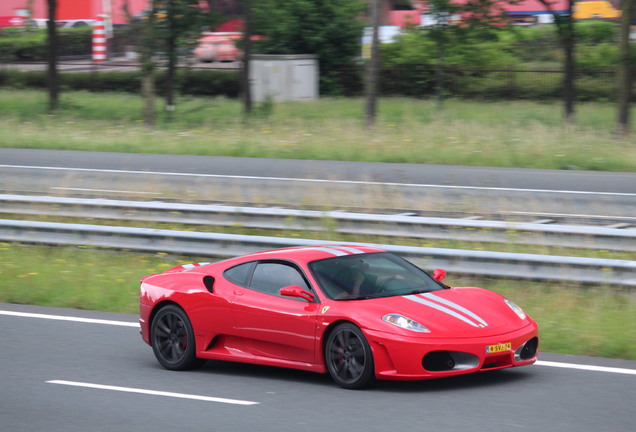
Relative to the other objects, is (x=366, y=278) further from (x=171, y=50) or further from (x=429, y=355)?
(x=171, y=50)

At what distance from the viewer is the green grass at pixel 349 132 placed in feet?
78.7

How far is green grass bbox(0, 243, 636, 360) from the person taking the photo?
30.4 ft

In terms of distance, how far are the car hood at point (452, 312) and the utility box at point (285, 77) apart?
33.9 metres

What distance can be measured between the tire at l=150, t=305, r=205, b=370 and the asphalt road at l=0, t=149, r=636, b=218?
23.3ft

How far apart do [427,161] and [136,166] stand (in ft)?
22.4

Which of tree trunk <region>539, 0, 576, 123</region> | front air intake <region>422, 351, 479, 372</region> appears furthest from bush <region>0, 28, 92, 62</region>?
front air intake <region>422, 351, 479, 372</region>

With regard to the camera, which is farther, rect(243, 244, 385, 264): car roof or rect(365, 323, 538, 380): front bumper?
rect(243, 244, 385, 264): car roof

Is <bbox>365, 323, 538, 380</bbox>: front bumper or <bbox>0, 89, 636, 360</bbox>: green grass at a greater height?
<bbox>365, 323, 538, 380</bbox>: front bumper

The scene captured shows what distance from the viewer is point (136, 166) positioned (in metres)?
23.2

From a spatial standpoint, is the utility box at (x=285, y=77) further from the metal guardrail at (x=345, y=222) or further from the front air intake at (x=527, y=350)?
the front air intake at (x=527, y=350)

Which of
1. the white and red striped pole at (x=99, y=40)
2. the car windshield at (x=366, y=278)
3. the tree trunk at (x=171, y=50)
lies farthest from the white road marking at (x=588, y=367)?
the white and red striped pole at (x=99, y=40)

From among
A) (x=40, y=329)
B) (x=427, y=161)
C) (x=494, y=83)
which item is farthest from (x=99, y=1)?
(x=40, y=329)

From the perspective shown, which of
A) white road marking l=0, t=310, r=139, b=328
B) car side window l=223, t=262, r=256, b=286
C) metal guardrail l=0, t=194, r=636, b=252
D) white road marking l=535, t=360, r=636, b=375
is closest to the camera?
white road marking l=535, t=360, r=636, b=375

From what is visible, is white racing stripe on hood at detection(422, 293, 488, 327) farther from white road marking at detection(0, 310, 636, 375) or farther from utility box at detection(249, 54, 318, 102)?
utility box at detection(249, 54, 318, 102)
